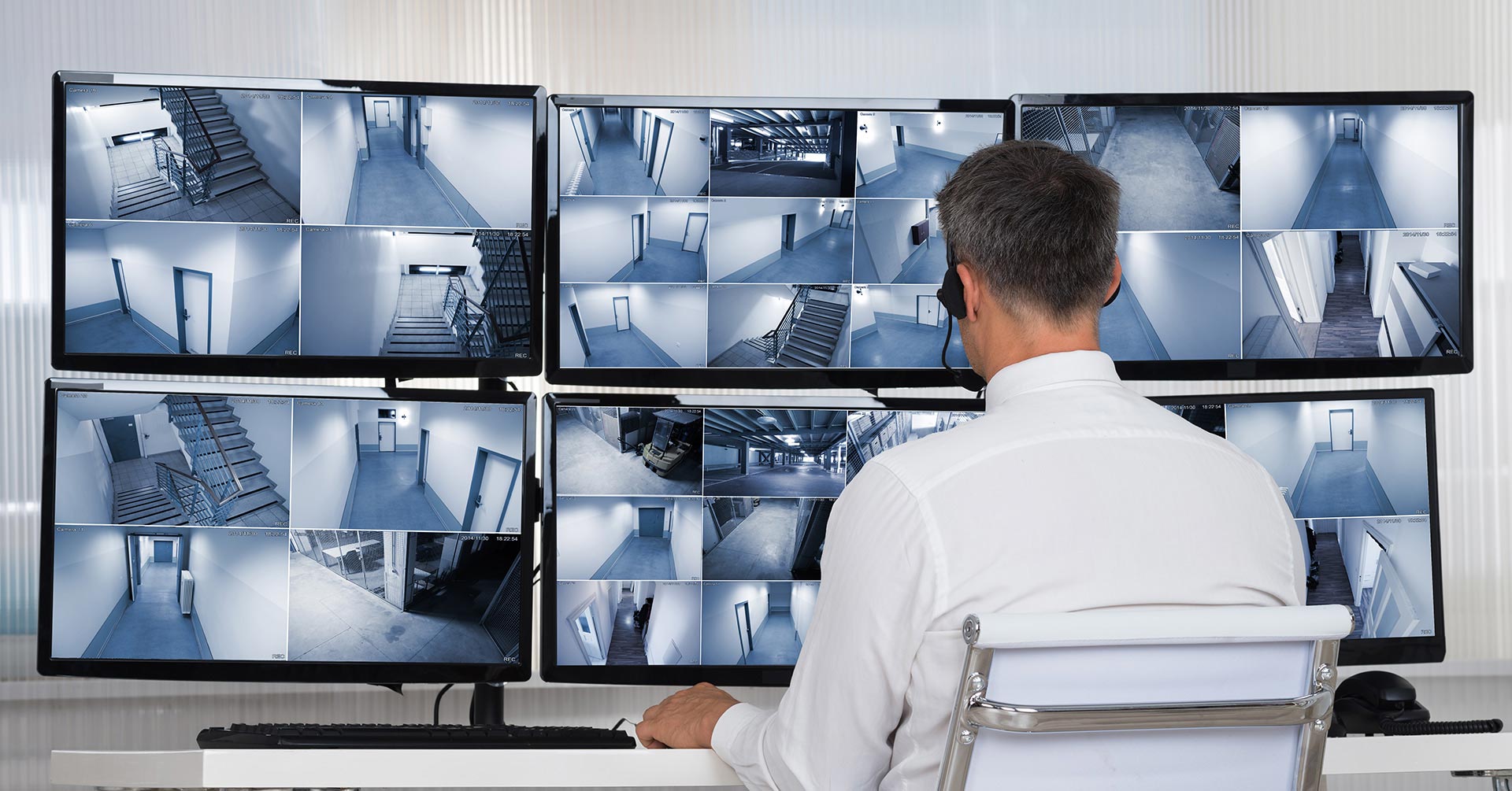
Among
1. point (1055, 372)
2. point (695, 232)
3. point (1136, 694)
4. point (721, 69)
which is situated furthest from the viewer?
point (721, 69)

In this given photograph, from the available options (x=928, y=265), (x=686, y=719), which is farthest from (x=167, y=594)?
(x=928, y=265)

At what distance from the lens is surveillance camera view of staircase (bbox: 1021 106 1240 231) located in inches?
67.4

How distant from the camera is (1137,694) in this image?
0.90m

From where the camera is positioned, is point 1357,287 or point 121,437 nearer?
point 121,437

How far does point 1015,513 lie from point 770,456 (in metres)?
0.75

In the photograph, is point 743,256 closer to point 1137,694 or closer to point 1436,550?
point 1137,694

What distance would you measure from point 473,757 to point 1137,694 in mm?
785

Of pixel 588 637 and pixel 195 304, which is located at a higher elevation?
pixel 195 304

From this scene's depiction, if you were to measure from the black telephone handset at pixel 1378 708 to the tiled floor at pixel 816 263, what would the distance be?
0.96m

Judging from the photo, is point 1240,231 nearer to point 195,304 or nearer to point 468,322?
point 468,322

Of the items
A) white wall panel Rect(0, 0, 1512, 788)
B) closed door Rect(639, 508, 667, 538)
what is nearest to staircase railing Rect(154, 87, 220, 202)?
white wall panel Rect(0, 0, 1512, 788)

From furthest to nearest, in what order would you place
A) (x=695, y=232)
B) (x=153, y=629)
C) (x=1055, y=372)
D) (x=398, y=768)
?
(x=695, y=232) → (x=153, y=629) → (x=398, y=768) → (x=1055, y=372)

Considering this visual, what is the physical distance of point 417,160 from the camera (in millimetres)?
1640

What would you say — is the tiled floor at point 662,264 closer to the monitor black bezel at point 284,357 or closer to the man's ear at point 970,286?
the monitor black bezel at point 284,357
